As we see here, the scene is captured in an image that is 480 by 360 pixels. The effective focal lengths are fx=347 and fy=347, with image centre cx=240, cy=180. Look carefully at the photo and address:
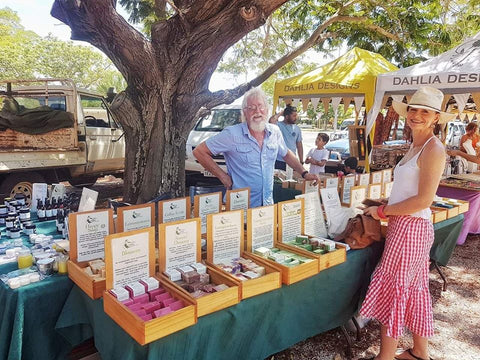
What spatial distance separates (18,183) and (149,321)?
5.31 metres

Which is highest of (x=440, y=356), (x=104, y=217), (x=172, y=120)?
(x=172, y=120)

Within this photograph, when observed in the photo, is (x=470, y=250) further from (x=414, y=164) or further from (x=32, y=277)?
(x=32, y=277)

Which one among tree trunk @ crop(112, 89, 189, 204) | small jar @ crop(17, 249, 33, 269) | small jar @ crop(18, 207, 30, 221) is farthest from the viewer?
tree trunk @ crop(112, 89, 189, 204)

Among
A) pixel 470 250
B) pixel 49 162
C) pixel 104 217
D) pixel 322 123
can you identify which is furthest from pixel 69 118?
pixel 322 123

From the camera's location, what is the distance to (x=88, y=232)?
5.86 feet

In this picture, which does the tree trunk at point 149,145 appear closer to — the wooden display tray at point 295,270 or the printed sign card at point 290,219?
the printed sign card at point 290,219

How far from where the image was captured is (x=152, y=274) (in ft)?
5.41

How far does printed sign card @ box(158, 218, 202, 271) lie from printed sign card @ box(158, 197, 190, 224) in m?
0.41

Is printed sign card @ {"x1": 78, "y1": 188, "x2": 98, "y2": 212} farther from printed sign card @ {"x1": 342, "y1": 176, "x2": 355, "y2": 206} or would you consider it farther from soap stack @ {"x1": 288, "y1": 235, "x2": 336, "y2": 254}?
printed sign card @ {"x1": 342, "y1": 176, "x2": 355, "y2": 206}

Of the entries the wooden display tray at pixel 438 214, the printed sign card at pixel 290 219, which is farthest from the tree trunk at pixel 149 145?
the wooden display tray at pixel 438 214

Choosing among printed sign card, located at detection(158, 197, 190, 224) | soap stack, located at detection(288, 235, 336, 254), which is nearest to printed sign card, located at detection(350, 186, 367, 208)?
soap stack, located at detection(288, 235, 336, 254)

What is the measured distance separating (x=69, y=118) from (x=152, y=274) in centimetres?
485

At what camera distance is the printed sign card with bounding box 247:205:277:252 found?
6.49 ft

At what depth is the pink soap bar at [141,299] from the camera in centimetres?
148
